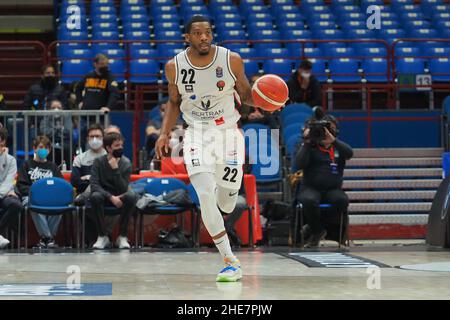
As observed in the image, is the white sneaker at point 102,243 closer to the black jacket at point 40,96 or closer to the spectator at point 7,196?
the spectator at point 7,196

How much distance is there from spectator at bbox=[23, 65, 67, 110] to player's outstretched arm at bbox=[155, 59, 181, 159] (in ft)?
26.7

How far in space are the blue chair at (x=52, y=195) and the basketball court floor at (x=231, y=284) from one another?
37.4 inches

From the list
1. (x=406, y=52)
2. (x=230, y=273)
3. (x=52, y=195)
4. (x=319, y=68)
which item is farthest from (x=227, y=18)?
(x=230, y=273)

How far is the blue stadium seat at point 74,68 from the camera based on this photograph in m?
18.9

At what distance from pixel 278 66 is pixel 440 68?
3.49 m

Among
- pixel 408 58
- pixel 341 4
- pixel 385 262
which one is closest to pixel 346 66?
pixel 408 58

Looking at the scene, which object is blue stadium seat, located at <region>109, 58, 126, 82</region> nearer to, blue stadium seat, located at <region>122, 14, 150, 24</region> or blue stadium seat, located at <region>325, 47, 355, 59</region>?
blue stadium seat, located at <region>122, 14, 150, 24</region>

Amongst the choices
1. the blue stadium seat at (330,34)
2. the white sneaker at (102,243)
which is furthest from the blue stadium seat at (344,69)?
the white sneaker at (102,243)

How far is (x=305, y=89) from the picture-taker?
54.5 ft

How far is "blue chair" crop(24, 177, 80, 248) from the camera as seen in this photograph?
1315 cm

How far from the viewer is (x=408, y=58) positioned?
1970cm

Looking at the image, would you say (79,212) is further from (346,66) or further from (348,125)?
(346,66)

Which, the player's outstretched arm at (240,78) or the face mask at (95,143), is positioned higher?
the player's outstretched arm at (240,78)

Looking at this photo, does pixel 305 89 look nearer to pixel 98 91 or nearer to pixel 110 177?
pixel 98 91
